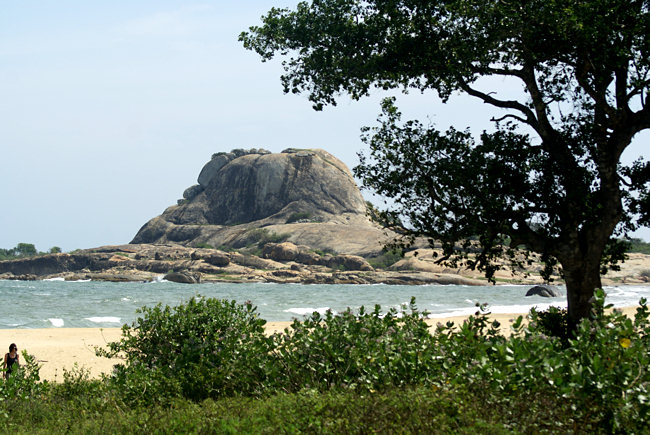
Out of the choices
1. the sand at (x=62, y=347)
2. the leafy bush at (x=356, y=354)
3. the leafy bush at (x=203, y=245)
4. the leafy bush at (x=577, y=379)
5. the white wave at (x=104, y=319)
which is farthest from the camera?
the leafy bush at (x=203, y=245)

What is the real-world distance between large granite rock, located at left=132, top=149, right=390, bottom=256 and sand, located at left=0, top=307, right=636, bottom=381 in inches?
4391

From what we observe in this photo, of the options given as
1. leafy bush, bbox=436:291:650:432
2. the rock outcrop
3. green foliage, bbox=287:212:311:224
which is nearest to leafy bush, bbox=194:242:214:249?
the rock outcrop

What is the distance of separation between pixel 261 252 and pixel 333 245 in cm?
1460

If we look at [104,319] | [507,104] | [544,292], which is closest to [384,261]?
[544,292]

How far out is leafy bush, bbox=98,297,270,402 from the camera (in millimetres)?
7172

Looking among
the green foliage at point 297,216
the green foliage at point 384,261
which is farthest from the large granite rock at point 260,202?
the green foliage at point 384,261

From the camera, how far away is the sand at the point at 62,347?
1603 centimetres

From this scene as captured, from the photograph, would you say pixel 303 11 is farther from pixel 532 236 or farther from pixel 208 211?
pixel 208 211

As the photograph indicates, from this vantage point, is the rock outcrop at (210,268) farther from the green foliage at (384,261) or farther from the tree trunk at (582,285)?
the tree trunk at (582,285)

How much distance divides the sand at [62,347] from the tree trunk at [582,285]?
2738mm

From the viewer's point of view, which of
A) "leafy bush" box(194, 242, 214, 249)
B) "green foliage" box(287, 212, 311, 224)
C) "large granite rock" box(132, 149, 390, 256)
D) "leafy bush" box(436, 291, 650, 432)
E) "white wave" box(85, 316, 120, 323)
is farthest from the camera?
"green foliage" box(287, 212, 311, 224)

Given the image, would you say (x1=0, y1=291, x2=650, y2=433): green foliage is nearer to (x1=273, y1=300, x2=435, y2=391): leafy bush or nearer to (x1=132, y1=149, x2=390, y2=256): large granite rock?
(x1=273, y1=300, x2=435, y2=391): leafy bush

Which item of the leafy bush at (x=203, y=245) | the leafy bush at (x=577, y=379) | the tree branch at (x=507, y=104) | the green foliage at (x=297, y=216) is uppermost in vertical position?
the green foliage at (x=297, y=216)

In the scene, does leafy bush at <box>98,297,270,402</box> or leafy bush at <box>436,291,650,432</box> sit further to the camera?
leafy bush at <box>98,297,270,402</box>
